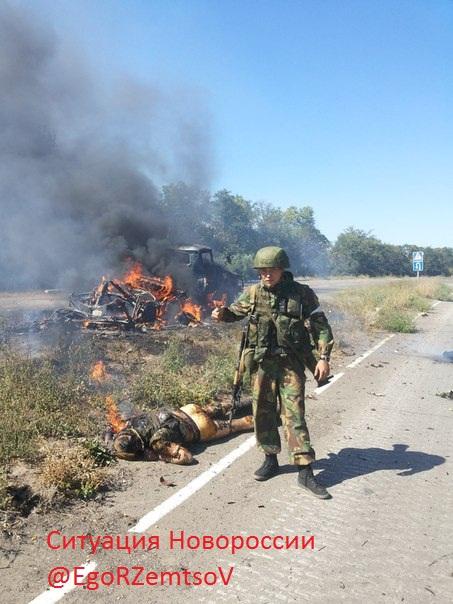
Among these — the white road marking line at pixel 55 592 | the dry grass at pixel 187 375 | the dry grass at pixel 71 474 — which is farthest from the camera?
the dry grass at pixel 187 375

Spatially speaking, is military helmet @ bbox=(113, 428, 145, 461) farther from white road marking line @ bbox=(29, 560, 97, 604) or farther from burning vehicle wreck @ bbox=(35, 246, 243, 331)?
burning vehicle wreck @ bbox=(35, 246, 243, 331)

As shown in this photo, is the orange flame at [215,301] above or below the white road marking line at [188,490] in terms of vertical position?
above

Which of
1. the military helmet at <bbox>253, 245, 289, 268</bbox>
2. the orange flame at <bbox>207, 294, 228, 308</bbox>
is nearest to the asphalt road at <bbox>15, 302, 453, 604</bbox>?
the military helmet at <bbox>253, 245, 289, 268</bbox>

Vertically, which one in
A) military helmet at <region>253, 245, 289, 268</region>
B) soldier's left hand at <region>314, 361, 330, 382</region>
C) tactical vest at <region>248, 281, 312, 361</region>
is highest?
military helmet at <region>253, 245, 289, 268</region>

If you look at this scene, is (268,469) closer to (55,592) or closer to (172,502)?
(172,502)

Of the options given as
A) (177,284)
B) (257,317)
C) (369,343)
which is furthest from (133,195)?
(257,317)

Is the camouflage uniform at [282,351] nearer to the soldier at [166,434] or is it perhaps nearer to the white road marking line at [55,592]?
the soldier at [166,434]

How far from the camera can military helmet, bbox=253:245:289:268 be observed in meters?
4.11

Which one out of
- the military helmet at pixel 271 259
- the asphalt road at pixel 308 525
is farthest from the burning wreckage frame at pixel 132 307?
the military helmet at pixel 271 259

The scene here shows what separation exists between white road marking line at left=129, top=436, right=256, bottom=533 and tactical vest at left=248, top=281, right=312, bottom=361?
1.09 metres

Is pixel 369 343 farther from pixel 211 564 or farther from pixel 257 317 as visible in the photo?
pixel 211 564

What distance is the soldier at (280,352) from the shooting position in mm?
4129

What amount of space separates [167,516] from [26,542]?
3.05ft

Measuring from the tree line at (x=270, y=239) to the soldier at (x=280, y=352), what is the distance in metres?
12.1
